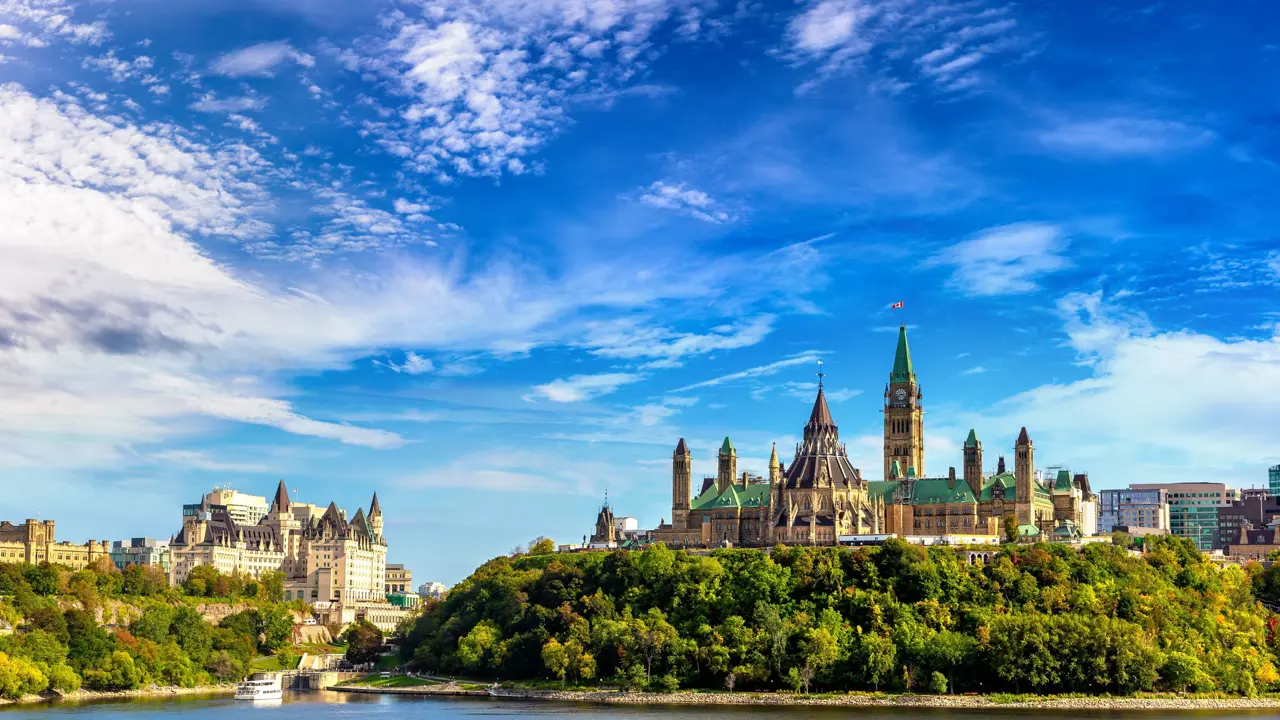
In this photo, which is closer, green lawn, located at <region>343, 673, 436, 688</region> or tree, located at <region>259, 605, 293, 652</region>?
green lawn, located at <region>343, 673, 436, 688</region>

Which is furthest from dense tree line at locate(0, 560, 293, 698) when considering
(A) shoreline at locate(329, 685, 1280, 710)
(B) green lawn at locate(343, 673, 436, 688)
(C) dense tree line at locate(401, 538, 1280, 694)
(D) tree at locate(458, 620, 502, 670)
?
(A) shoreline at locate(329, 685, 1280, 710)

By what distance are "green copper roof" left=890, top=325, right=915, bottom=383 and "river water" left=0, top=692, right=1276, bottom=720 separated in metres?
73.4

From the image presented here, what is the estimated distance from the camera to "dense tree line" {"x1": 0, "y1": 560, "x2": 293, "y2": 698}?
141 meters

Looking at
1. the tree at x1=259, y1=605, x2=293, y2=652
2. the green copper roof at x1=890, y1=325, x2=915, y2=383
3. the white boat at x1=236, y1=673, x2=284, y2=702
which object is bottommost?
the white boat at x1=236, y1=673, x2=284, y2=702

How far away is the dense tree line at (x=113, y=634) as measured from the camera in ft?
463

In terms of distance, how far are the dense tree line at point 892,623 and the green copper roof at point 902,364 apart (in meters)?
43.1

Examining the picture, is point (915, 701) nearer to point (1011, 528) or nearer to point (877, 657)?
point (877, 657)

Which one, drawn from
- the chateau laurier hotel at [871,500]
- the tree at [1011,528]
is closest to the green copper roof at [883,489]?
the chateau laurier hotel at [871,500]

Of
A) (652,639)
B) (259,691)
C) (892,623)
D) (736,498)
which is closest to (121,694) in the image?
(259,691)

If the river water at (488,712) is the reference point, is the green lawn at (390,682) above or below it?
below

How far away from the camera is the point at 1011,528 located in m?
159

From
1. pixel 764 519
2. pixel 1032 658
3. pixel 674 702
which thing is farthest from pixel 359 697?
pixel 1032 658

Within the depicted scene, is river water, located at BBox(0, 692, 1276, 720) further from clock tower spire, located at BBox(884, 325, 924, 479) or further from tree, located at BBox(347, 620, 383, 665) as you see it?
clock tower spire, located at BBox(884, 325, 924, 479)

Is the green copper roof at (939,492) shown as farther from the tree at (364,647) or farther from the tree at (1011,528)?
the tree at (364,647)
